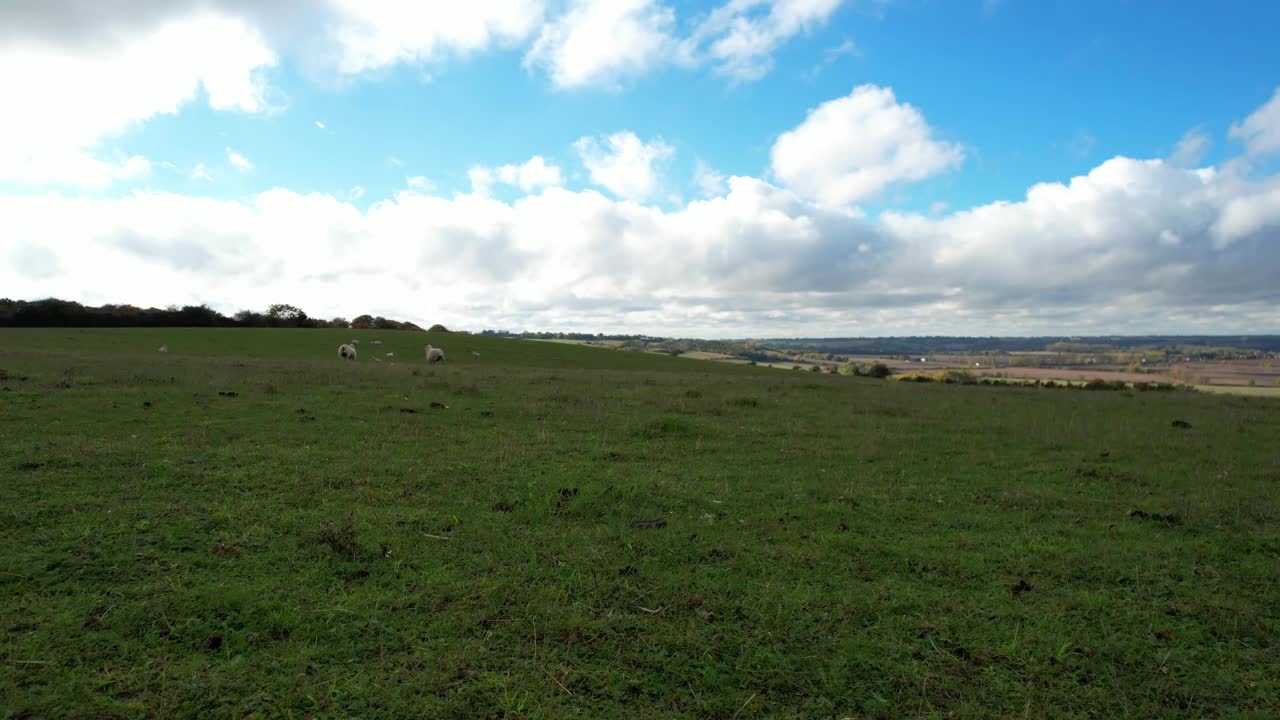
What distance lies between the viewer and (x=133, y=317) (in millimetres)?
72188

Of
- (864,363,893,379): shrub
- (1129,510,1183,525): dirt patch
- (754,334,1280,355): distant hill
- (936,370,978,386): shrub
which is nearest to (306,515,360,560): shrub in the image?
(1129,510,1183,525): dirt patch

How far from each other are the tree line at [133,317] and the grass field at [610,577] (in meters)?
73.5

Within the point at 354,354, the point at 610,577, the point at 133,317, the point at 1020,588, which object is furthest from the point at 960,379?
the point at 133,317

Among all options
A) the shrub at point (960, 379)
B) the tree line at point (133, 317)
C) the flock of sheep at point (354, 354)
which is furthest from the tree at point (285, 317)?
the shrub at point (960, 379)

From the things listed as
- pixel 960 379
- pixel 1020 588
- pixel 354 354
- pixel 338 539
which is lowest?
pixel 960 379

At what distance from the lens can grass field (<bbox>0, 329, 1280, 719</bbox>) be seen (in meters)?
4.25

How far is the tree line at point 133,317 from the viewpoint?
6538cm

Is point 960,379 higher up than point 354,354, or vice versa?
point 354,354

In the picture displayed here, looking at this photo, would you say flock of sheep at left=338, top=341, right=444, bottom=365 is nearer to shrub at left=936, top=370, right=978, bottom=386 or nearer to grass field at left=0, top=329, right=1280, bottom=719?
grass field at left=0, top=329, right=1280, bottom=719

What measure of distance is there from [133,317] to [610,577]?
8819 cm

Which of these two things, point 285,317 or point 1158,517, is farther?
point 285,317

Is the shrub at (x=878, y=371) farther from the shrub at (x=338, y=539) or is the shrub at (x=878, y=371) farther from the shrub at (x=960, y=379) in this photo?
the shrub at (x=338, y=539)

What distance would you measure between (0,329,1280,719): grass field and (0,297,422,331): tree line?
73467mm

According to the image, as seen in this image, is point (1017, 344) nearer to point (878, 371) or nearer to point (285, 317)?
point (878, 371)
